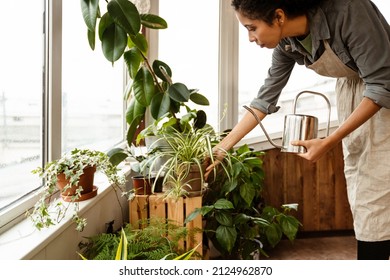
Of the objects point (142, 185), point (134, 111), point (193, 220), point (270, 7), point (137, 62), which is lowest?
point (193, 220)

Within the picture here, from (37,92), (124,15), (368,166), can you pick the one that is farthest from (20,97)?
(368,166)

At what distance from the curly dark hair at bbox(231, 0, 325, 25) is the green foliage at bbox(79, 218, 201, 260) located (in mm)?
828

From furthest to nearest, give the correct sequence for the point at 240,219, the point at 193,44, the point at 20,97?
the point at 193,44
the point at 240,219
the point at 20,97

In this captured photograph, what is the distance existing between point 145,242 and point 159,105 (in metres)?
0.59

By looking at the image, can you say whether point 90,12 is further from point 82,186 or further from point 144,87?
point 82,186

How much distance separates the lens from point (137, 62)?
Answer: 164 centimetres

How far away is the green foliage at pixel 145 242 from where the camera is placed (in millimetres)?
1313

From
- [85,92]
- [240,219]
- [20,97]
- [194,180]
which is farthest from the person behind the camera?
[85,92]

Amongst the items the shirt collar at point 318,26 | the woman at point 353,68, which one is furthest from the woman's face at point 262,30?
the shirt collar at point 318,26

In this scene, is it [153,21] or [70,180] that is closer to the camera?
[70,180]

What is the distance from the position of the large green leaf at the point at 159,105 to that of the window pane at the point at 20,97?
18.0 inches

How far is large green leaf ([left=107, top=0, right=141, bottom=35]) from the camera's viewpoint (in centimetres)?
136

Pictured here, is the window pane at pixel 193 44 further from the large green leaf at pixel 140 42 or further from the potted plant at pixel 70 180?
the potted plant at pixel 70 180

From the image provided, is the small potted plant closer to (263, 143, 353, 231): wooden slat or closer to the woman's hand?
the woman's hand
